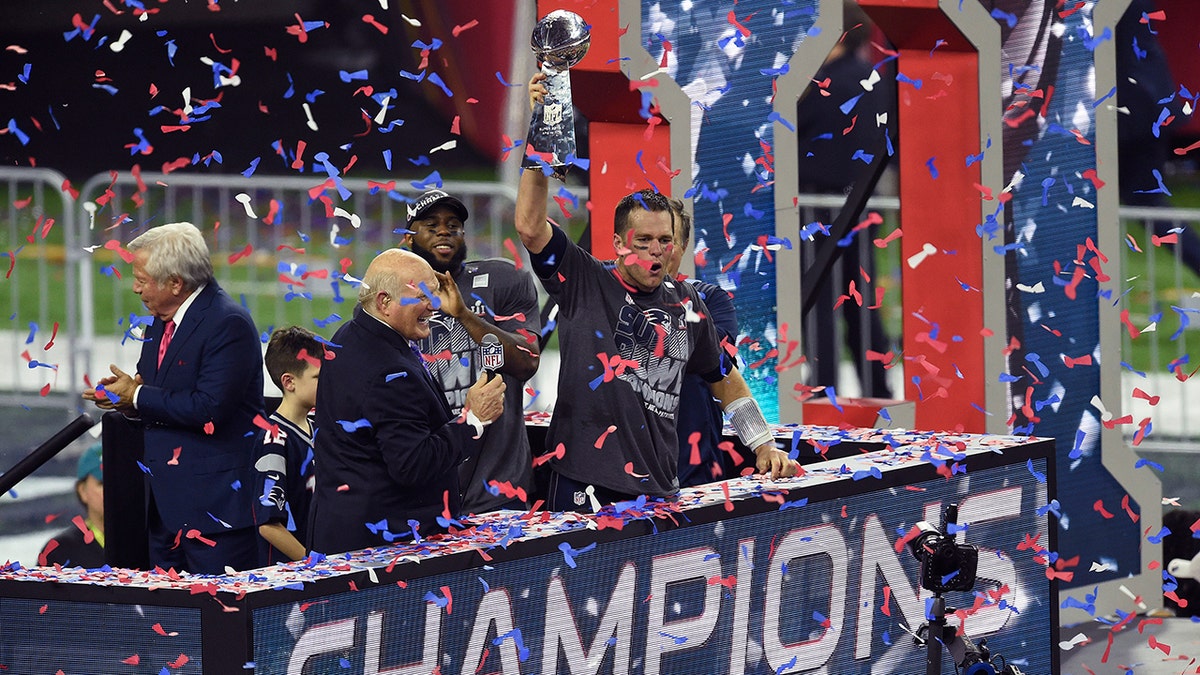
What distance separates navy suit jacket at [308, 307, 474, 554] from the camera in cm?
524

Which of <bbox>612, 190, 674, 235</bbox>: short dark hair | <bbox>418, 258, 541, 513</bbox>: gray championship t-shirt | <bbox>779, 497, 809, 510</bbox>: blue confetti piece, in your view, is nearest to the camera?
<bbox>612, 190, 674, 235</bbox>: short dark hair

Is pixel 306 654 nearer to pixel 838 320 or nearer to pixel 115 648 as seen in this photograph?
pixel 115 648

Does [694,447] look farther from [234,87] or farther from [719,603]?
[234,87]

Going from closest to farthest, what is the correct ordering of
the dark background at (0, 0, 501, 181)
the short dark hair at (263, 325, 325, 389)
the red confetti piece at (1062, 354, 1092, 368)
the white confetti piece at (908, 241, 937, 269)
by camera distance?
1. the short dark hair at (263, 325, 325, 389)
2. the white confetti piece at (908, 241, 937, 269)
3. the red confetti piece at (1062, 354, 1092, 368)
4. the dark background at (0, 0, 501, 181)

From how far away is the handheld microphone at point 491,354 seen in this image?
6365mm

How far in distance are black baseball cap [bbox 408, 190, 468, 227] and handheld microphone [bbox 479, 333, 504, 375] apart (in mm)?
445

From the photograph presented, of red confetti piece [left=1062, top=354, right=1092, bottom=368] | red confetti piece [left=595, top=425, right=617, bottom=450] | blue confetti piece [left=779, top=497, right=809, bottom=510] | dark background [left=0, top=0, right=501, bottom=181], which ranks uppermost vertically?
dark background [left=0, top=0, right=501, bottom=181]

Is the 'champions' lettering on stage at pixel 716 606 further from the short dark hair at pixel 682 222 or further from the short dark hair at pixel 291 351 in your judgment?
the short dark hair at pixel 291 351

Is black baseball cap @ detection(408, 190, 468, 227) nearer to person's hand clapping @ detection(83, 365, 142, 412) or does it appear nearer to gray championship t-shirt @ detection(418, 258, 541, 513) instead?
gray championship t-shirt @ detection(418, 258, 541, 513)

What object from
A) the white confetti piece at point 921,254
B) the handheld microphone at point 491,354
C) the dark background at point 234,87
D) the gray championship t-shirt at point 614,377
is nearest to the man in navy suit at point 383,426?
the gray championship t-shirt at point 614,377

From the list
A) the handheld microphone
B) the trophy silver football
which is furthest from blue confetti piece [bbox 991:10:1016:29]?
the trophy silver football

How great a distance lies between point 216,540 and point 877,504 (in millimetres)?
2049

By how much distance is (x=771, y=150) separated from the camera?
8016mm

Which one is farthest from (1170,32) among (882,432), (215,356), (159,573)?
(159,573)
